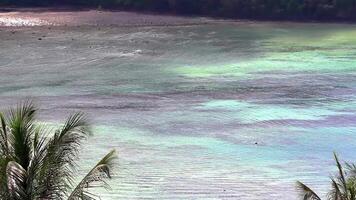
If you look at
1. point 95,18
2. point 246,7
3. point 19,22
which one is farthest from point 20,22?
point 246,7

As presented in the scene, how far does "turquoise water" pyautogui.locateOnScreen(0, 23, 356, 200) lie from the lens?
52.2ft

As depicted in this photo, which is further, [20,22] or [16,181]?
[20,22]

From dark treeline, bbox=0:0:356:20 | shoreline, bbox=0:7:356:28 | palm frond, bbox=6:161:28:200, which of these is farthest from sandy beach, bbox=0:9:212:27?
palm frond, bbox=6:161:28:200

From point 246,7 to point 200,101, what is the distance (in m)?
33.7

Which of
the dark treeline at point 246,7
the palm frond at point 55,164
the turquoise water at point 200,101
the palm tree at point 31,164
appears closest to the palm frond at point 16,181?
the palm tree at point 31,164

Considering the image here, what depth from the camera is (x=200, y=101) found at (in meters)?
24.5

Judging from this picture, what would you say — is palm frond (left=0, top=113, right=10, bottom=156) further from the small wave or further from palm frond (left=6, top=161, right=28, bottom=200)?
the small wave

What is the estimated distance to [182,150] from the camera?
18047 mm

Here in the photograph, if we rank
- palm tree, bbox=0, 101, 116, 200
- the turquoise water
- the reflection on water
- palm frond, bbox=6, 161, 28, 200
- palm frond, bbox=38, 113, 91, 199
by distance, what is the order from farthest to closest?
1. the reflection on water
2. the turquoise water
3. palm frond, bbox=38, 113, 91, 199
4. palm tree, bbox=0, 101, 116, 200
5. palm frond, bbox=6, 161, 28, 200

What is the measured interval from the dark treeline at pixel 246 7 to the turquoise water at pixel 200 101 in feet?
37.3

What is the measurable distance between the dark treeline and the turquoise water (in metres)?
11.4

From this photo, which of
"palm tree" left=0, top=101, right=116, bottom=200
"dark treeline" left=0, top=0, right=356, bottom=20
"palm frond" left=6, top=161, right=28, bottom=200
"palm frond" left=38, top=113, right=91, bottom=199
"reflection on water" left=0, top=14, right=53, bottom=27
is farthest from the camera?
"dark treeline" left=0, top=0, right=356, bottom=20

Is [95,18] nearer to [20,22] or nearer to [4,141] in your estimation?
[20,22]

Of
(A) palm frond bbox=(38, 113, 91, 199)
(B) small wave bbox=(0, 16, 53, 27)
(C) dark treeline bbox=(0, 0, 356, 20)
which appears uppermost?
(A) palm frond bbox=(38, 113, 91, 199)
